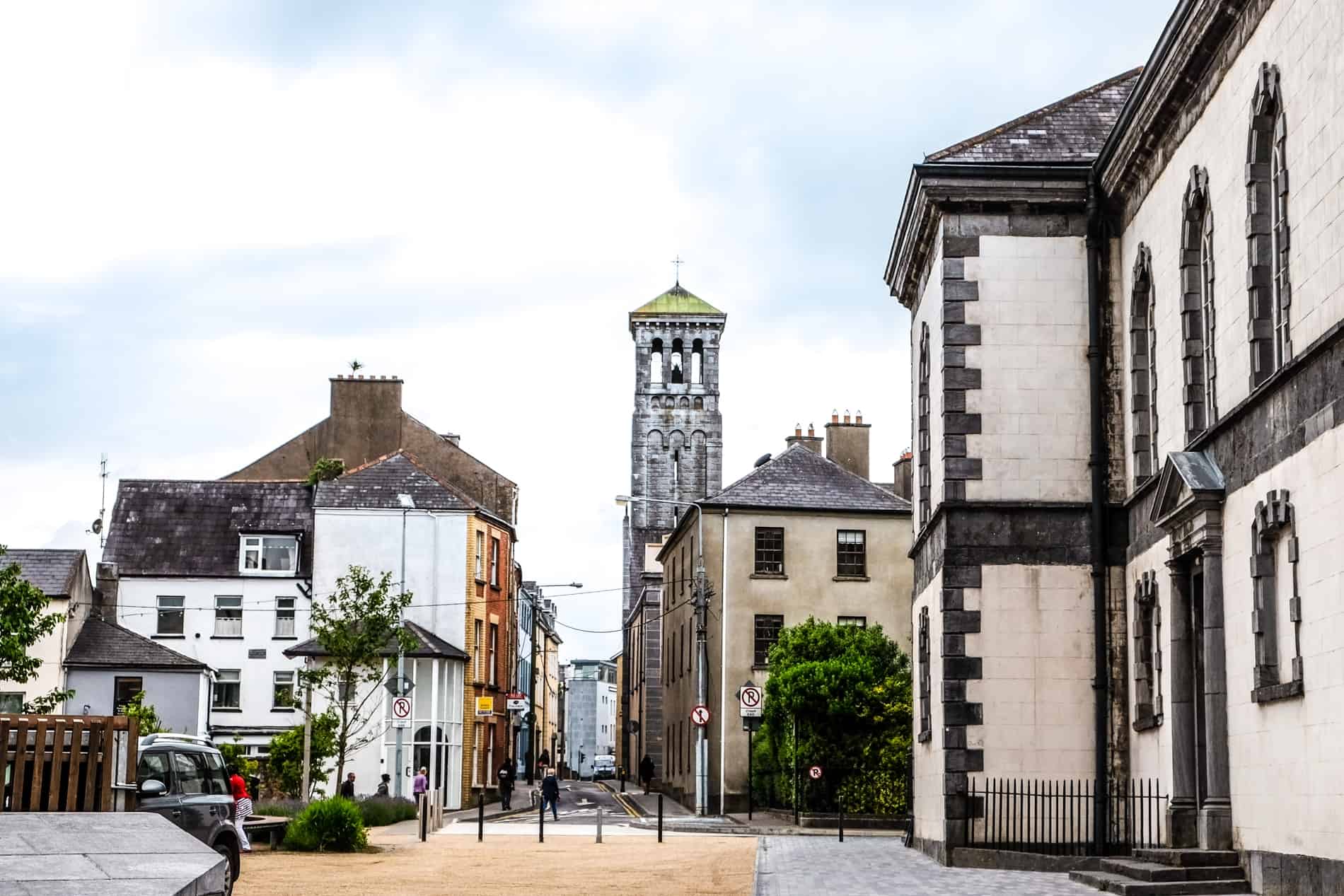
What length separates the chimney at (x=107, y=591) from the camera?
5512 cm

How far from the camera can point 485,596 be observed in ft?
188

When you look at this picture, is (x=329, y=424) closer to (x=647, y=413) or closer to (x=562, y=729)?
(x=647, y=413)

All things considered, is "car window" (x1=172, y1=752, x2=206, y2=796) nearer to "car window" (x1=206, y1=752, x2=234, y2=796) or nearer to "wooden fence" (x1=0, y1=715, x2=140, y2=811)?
"car window" (x1=206, y1=752, x2=234, y2=796)

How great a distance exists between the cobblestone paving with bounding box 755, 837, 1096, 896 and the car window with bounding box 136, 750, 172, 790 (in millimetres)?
6717

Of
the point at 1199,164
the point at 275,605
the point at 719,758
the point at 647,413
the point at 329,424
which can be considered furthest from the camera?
the point at 647,413

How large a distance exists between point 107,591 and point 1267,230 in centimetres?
4555

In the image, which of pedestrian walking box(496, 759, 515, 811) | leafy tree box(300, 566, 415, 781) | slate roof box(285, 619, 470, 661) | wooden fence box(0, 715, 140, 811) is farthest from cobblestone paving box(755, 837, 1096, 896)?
slate roof box(285, 619, 470, 661)

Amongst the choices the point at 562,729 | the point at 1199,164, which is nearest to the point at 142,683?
the point at 1199,164

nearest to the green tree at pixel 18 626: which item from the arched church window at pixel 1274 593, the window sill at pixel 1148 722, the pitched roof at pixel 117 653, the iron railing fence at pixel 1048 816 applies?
the pitched roof at pixel 117 653

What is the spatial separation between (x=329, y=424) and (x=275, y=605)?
898 centimetres

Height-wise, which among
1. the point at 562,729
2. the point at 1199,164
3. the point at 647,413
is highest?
the point at 647,413

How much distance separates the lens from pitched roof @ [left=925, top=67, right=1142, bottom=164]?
79.9 feet

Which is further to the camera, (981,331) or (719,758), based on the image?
(719,758)

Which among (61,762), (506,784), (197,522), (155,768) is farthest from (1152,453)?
(197,522)
